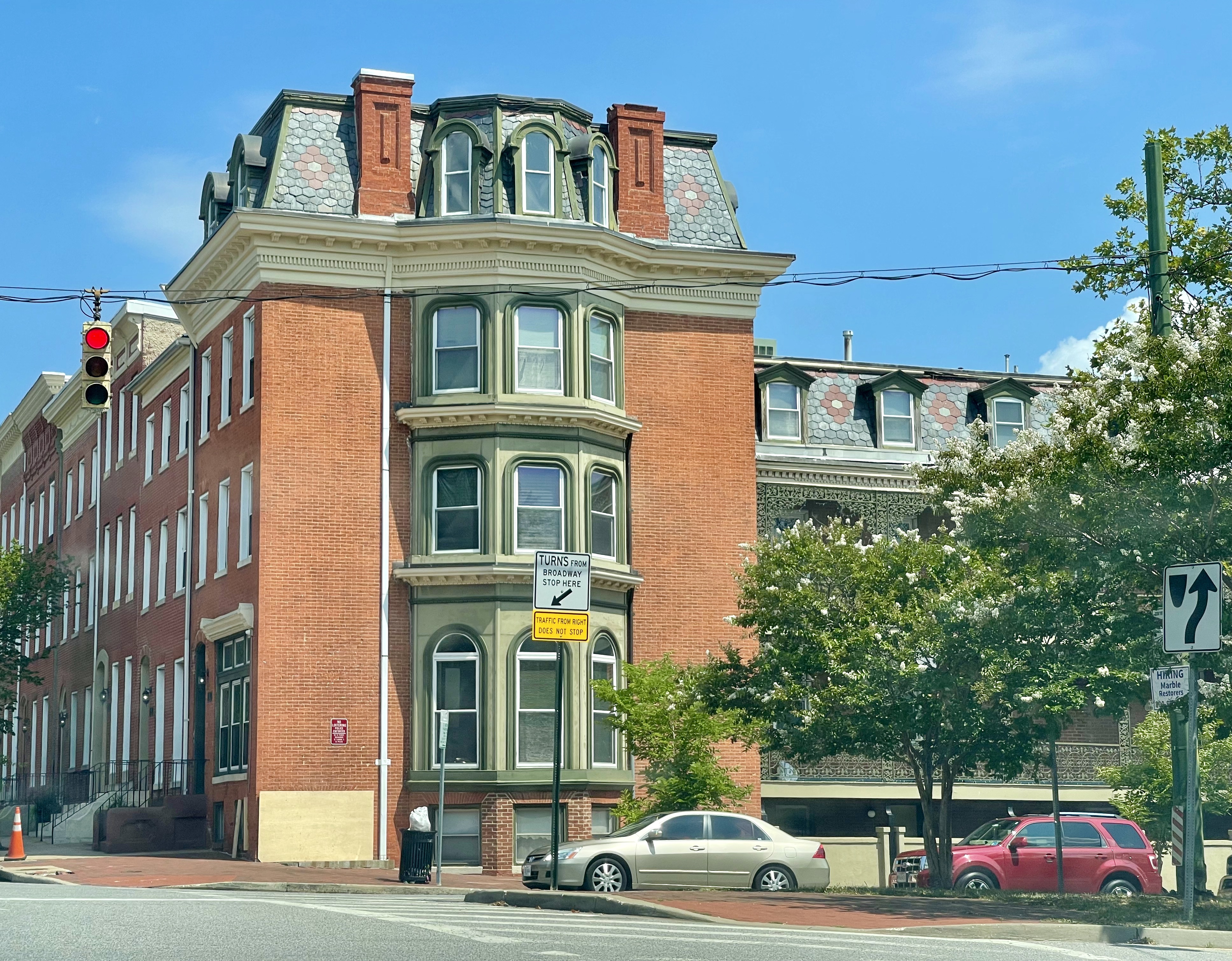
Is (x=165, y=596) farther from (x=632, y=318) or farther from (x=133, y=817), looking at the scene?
(x=632, y=318)

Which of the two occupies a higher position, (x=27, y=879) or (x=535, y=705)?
(x=535, y=705)

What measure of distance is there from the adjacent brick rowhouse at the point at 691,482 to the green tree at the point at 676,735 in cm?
432

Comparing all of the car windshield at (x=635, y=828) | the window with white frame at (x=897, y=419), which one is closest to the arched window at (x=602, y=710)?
the car windshield at (x=635, y=828)

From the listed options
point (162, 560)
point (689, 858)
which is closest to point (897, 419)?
point (162, 560)

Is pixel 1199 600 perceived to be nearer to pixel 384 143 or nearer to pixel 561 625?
pixel 561 625

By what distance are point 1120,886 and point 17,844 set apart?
18.9 m

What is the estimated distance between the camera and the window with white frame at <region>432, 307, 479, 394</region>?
33.7 meters

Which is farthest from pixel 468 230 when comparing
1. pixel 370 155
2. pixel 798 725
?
pixel 798 725

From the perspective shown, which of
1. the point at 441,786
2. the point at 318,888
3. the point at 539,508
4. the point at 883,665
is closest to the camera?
the point at 318,888

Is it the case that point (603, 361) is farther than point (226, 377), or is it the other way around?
point (226, 377)

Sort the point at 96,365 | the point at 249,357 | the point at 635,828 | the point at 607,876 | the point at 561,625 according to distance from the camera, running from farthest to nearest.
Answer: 1. the point at 249,357
2. the point at 635,828
3. the point at 607,876
4. the point at 561,625
5. the point at 96,365

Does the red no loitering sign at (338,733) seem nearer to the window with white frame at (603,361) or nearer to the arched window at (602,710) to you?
the arched window at (602,710)

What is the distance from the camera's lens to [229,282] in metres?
35.2

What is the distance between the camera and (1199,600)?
17.0 m
